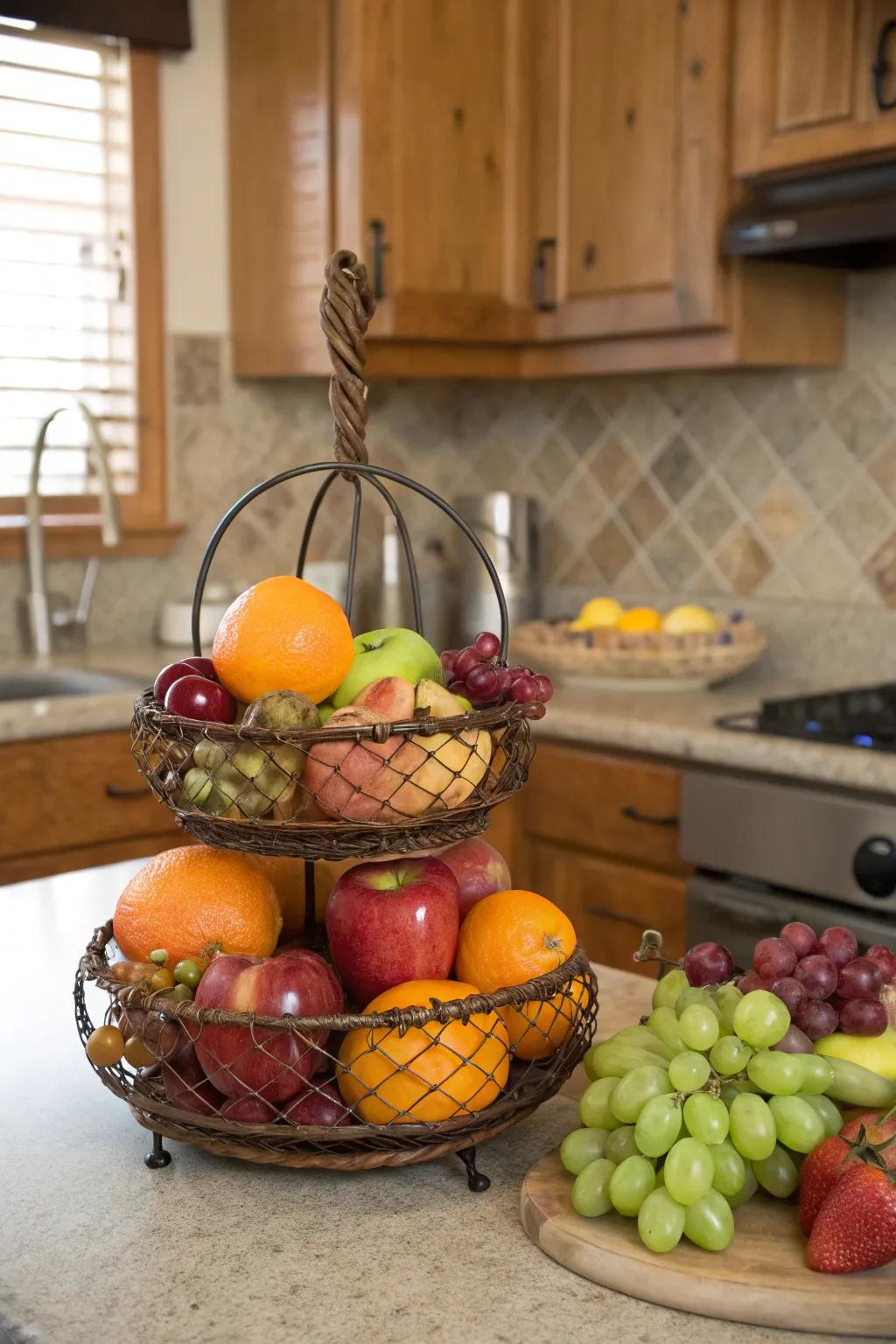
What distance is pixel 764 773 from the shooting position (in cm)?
212

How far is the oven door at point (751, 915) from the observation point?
197 centimetres

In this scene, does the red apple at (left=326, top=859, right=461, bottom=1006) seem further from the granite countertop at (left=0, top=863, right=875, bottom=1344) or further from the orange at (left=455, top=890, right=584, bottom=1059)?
the granite countertop at (left=0, top=863, right=875, bottom=1344)

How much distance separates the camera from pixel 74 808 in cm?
232

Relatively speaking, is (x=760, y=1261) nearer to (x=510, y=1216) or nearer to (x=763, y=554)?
(x=510, y=1216)

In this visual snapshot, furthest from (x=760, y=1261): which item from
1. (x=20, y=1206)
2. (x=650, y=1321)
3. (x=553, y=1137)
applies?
(x=20, y=1206)

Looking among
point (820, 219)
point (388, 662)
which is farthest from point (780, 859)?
point (388, 662)

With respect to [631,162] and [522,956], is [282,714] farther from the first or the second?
[631,162]

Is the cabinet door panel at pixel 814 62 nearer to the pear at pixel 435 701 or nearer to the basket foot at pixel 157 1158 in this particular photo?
the pear at pixel 435 701

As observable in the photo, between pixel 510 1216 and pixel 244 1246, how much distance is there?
144 mm

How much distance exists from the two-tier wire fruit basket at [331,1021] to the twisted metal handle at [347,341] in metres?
0.12

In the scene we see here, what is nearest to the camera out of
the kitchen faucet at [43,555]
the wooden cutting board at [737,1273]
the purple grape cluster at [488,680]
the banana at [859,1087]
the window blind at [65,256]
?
the wooden cutting board at [737,1273]

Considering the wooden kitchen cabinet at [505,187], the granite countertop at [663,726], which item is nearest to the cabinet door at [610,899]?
the granite countertop at [663,726]

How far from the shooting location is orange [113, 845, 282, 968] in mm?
839

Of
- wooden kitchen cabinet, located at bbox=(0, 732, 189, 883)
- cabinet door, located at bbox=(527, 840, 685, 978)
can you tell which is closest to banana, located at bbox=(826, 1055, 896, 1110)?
cabinet door, located at bbox=(527, 840, 685, 978)
